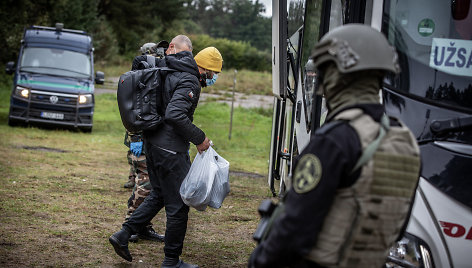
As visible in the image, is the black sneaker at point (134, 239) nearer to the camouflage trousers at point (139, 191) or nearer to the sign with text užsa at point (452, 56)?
Result: the camouflage trousers at point (139, 191)

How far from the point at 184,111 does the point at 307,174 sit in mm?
2766

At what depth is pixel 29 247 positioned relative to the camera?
229 inches

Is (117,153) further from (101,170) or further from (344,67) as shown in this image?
(344,67)

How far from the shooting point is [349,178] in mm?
2375

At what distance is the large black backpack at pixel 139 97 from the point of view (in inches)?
202

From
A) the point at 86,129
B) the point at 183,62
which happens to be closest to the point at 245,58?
the point at 86,129

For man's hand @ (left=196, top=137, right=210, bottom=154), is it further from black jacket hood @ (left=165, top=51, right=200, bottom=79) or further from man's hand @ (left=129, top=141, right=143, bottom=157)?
man's hand @ (left=129, top=141, right=143, bottom=157)

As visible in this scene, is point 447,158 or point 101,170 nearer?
point 447,158

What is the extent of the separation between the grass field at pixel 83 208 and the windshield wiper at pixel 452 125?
267 cm

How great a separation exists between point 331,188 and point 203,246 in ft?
14.0

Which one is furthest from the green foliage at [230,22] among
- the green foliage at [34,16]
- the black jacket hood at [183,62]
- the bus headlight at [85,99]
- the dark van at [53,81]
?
the black jacket hood at [183,62]

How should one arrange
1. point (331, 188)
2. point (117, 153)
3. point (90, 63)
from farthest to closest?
point (90, 63) → point (117, 153) → point (331, 188)

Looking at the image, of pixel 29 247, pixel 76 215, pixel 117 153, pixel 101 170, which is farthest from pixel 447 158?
pixel 117 153

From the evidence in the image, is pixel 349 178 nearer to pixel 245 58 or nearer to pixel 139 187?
pixel 139 187
